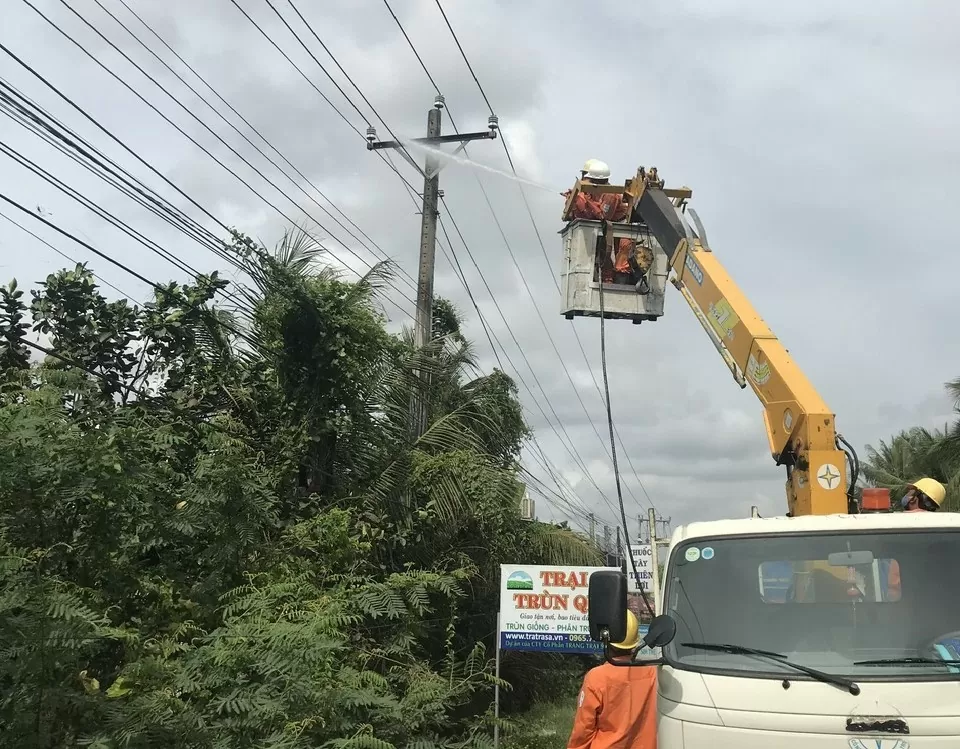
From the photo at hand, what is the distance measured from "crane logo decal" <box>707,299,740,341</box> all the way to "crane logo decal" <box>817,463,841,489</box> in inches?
67.6

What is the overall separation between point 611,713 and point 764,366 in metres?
2.97

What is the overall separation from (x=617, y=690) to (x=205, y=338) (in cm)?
773

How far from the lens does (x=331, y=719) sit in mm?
6633

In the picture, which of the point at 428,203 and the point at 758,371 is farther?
the point at 428,203

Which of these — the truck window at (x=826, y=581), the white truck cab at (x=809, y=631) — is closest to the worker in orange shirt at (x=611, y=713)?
the white truck cab at (x=809, y=631)

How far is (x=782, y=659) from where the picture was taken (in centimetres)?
403

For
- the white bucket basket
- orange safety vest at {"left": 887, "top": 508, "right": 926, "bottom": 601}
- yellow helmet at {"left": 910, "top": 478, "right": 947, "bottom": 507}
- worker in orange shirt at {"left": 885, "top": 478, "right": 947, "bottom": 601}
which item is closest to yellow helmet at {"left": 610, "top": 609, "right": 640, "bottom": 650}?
orange safety vest at {"left": 887, "top": 508, "right": 926, "bottom": 601}

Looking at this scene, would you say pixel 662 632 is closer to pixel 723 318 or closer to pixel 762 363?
pixel 762 363

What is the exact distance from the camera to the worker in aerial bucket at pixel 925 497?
611cm

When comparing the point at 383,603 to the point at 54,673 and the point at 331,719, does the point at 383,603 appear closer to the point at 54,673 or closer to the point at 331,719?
the point at 331,719

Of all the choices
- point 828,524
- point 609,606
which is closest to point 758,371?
point 828,524

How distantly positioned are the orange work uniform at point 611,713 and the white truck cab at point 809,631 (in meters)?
0.56

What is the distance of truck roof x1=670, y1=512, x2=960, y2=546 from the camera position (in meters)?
4.42

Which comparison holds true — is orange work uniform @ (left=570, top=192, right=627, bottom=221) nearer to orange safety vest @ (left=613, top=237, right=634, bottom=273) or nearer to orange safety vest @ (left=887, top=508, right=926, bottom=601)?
orange safety vest @ (left=613, top=237, right=634, bottom=273)
